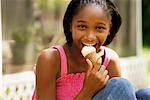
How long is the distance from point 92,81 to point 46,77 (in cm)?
24

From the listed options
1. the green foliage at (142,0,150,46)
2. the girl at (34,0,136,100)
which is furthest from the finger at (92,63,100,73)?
the green foliage at (142,0,150,46)

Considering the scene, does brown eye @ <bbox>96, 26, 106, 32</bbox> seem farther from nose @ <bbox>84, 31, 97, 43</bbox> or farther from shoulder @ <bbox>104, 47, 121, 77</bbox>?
shoulder @ <bbox>104, 47, 121, 77</bbox>

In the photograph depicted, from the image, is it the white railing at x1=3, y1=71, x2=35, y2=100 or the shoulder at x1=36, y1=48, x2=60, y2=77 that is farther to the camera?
the white railing at x1=3, y1=71, x2=35, y2=100

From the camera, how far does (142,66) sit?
613cm

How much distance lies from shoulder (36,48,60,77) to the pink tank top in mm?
34

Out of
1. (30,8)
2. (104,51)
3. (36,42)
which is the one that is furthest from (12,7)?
(104,51)

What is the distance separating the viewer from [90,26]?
6.48ft

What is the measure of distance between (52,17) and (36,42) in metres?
0.34

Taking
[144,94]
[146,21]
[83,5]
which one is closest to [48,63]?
→ [83,5]

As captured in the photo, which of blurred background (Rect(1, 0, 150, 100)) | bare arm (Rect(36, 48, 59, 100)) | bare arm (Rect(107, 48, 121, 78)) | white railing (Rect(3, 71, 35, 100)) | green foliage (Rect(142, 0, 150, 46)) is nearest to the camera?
bare arm (Rect(36, 48, 59, 100))

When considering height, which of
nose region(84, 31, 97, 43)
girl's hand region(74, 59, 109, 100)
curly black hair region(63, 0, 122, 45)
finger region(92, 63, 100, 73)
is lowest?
girl's hand region(74, 59, 109, 100)

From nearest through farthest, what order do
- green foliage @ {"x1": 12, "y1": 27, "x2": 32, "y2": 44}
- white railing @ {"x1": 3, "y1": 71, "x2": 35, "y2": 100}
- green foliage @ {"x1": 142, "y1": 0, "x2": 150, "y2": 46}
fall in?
1. white railing @ {"x1": 3, "y1": 71, "x2": 35, "y2": 100}
2. green foliage @ {"x1": 12, "y1": 27, "x2": 32, "y2": 44}
3. green foliage @ {"x1": 142, "y1": 0, "x2": 150, "y2": 46}

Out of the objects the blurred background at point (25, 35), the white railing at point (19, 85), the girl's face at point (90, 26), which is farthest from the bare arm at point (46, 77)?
the white railing at point (19, 85)

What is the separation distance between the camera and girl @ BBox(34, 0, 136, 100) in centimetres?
191
